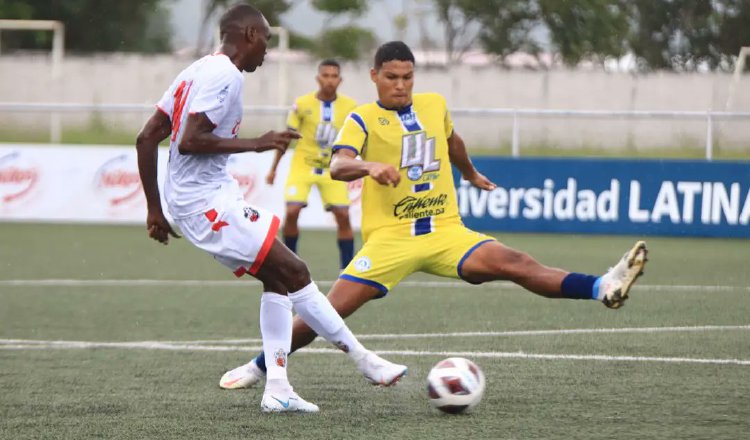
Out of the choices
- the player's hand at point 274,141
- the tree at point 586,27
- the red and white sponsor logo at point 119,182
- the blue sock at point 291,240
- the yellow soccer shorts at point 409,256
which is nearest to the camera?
the player's hand at point 274,141

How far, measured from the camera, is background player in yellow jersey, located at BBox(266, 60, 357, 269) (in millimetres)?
13719

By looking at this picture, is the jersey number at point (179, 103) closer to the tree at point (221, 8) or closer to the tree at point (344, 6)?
the tree at point (344, 6)

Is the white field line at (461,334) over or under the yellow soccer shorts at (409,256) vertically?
under

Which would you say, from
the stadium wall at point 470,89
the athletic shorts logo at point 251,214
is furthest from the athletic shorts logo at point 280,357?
the stadium wall at point 470,89

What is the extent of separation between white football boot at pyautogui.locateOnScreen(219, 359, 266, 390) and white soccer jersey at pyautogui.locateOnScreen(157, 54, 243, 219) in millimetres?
1003

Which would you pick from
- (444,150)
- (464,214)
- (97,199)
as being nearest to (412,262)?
(444,150)

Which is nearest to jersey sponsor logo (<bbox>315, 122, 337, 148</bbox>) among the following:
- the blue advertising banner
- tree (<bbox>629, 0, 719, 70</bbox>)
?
the blue advertising banner

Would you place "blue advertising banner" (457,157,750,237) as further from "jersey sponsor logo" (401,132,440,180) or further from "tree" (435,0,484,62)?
"tree" (435,0,484,62)

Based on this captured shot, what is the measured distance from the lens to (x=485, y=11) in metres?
34.1

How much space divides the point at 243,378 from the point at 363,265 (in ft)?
2.82

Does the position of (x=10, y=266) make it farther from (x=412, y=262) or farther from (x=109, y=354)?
(x=412, y=262)

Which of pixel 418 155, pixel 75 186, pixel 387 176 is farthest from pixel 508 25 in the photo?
pixel 387 176

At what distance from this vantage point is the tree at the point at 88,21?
37.2 meters

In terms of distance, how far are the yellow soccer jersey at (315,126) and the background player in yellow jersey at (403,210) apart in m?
6.66
